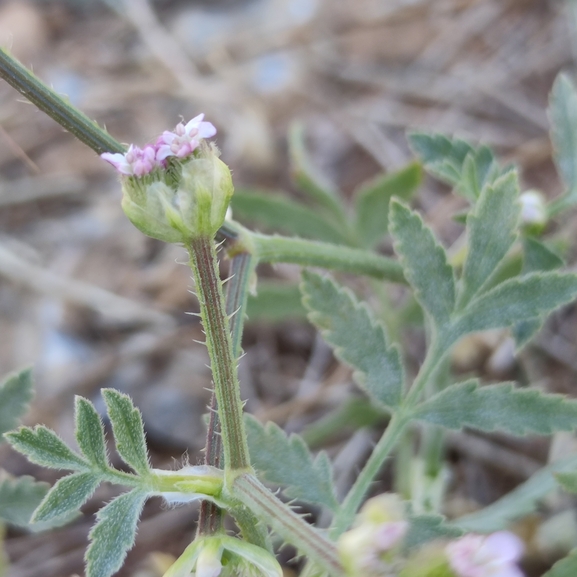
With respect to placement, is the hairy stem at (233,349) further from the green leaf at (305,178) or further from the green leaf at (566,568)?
the green leaf at (305,178)

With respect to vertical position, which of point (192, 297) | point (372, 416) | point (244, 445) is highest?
point (192, 297)

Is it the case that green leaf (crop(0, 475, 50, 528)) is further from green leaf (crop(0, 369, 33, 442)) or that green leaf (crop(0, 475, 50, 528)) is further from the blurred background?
the blurred background

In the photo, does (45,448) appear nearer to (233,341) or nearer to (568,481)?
(233,341)

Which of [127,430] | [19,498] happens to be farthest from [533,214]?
[19,498]

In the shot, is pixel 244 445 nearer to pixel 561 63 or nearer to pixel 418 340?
pixel 418 340

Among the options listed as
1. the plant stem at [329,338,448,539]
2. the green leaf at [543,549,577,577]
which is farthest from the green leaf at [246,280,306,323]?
the green leaf at [543,549,577,577]

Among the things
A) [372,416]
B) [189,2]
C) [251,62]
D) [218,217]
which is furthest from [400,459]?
[189,2]

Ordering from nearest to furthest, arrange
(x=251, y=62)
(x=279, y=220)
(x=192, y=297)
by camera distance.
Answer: (x=279, y=220)
(x=192, y=297)
(x=251, y=62)
